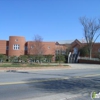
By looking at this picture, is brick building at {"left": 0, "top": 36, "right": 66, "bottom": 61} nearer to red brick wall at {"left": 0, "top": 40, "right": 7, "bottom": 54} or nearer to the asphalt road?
red brick wall at {"left": 0, "top": 40, "right": 7, "bottom": 54}

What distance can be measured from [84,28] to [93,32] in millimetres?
2997

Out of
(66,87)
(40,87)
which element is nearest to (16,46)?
(40,87)

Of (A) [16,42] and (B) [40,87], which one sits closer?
(B) [40,87]

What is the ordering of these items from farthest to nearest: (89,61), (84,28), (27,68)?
(84,28)
(89,61)
(27,68)

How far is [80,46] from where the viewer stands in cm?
A: 7531

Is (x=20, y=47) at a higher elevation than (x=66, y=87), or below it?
higher

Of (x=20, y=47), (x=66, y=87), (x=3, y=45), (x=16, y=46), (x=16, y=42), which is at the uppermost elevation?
(x=16, y=42)

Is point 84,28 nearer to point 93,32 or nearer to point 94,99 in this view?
point 93,32

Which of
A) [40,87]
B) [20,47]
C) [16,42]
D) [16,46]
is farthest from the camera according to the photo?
[20,47]

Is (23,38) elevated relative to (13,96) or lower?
elevated

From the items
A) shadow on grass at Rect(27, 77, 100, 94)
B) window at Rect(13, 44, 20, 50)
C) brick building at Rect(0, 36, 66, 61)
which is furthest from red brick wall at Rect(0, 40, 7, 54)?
shadow on grass at Rect(27, 77, 100, 94)

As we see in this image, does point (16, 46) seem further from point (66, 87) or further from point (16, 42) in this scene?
point (66, 87)

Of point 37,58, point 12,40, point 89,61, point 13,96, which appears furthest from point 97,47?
point 13,96

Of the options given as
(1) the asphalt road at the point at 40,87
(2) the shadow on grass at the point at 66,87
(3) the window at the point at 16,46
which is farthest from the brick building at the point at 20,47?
(2) the shadow on grass at the point at 66,87
